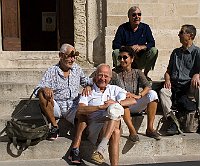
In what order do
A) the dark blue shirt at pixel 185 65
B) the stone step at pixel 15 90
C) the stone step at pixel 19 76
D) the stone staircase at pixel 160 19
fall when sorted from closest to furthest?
the dark blue shirt at pixel 185 65
the stone step at pixel 15 90
the stone step at pixel 19 76
the stone staircase at pixel 160 19

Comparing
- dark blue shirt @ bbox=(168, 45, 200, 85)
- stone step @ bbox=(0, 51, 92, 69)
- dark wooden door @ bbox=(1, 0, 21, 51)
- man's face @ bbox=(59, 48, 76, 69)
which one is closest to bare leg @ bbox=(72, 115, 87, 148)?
man's face @ bbox=(59, 48, 76, 69)

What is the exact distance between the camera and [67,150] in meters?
5.10

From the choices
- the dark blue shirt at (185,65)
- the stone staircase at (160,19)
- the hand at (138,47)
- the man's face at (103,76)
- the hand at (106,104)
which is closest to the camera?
the hand at (106,104)

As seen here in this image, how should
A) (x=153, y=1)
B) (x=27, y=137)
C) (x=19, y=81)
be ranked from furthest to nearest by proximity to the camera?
(x=153, y=1)
(x=19, y=81)
(x=27, y=137)

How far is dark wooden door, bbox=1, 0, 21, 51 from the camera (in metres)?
8.02

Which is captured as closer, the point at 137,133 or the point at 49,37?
the point at 137,133

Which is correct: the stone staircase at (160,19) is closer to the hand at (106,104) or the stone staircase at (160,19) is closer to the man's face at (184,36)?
the man's face at (184,36)

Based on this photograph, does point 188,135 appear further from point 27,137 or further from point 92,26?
point 92,26

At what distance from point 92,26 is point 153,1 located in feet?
4.09

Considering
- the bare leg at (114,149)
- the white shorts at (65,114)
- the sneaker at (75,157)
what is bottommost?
the sneaker at (75,157)

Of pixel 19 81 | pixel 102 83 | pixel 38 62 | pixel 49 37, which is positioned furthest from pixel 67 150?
pixel 49 37

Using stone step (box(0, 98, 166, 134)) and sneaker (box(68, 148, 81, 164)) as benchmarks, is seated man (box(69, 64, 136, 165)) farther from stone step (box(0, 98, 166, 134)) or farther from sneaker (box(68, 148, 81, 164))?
stone step (box(0, 98, 166, 134))

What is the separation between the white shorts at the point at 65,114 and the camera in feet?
16.9

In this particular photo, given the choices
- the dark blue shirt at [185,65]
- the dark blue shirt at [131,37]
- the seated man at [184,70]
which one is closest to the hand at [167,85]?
the seated man at [184,70]
